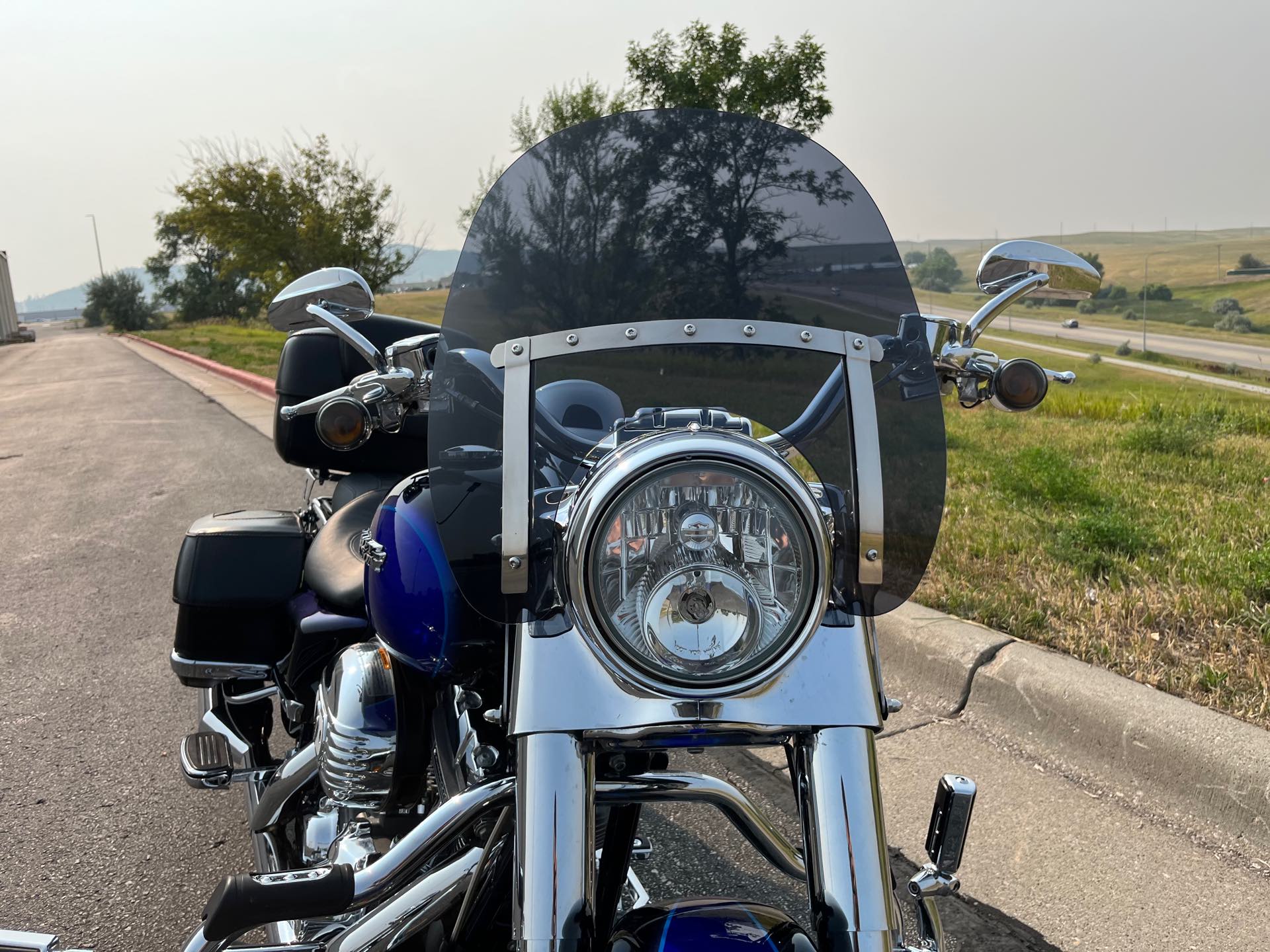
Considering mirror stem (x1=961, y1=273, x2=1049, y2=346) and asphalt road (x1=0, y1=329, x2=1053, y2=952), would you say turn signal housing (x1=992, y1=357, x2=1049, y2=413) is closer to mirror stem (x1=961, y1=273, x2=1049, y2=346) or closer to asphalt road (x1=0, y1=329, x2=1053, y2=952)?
mirror stem (x1=961, y1=273, x2=1049, y2=346)

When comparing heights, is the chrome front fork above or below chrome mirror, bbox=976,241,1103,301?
below

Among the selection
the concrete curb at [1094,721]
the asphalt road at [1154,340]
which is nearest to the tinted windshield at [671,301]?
the concrete curb at [1094,721]

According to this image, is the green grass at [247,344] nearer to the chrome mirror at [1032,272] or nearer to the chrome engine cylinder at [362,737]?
the chrome engine cylinder at [362,737]

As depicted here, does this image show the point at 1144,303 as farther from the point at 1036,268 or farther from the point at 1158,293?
the point at 1036,268

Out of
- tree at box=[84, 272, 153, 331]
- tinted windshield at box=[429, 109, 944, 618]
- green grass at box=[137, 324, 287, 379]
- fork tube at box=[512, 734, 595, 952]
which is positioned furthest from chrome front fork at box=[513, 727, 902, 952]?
tree at box=[84, 272, 153, 331]

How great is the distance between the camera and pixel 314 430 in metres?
3.06

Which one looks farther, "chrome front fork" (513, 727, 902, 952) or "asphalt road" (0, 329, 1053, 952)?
"asphalt road" (0, 329, 1053, 952)

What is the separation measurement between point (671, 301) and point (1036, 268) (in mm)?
679

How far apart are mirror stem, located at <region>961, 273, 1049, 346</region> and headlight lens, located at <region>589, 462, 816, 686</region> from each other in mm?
612

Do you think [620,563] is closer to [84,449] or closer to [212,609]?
[212,609]

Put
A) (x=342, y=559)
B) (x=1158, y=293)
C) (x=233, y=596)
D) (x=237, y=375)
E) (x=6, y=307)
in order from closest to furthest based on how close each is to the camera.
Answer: (x=342, y=559) → (x=233, y=596) → (x=237, y=375) → (x=1158, y=293) → (x=6, y=307)

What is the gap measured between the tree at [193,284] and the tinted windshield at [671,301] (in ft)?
215

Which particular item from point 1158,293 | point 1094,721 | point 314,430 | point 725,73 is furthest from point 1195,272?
point 314,430

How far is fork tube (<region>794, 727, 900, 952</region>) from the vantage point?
3.92 ft
